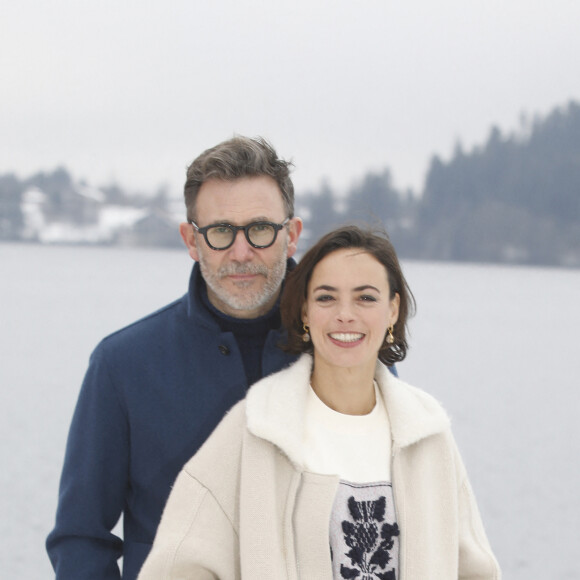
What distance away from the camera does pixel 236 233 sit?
178 cm

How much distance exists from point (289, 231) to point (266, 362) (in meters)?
0.35

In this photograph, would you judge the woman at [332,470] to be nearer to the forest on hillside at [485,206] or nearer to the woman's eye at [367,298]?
the woman's eye at [367,298]

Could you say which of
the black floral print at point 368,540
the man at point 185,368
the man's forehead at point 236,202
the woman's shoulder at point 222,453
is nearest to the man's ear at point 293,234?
the man at point 185,368

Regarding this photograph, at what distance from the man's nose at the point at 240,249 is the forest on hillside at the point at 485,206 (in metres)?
34.2

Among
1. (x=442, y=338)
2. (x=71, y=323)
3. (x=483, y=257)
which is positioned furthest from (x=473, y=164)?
→ (x=71, y=323)

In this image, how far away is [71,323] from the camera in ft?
63.6

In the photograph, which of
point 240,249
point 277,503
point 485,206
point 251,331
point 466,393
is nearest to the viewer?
point 277,503

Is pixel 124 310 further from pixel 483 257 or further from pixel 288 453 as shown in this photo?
pixel 483 257

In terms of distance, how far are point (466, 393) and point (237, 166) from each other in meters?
12.5

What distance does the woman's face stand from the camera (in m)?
1.60

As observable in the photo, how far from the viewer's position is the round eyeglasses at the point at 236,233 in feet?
5.83

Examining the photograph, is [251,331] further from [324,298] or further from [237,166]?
[237,166]

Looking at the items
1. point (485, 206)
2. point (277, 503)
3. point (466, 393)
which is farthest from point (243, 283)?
point (485, 206)

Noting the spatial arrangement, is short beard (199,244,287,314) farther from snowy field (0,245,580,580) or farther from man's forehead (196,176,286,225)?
snowy field (0,245,580,580)
